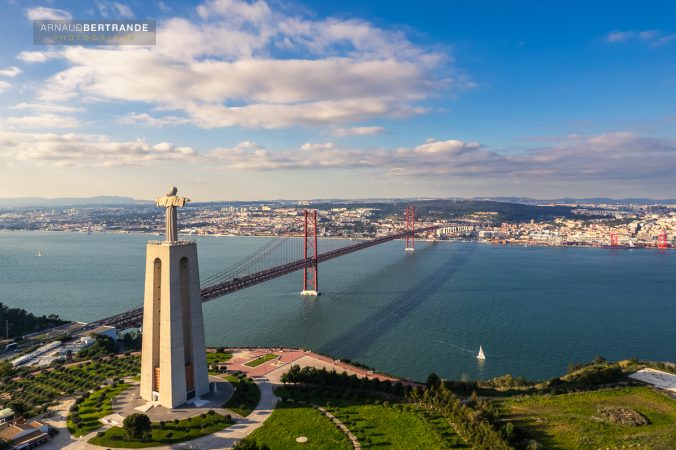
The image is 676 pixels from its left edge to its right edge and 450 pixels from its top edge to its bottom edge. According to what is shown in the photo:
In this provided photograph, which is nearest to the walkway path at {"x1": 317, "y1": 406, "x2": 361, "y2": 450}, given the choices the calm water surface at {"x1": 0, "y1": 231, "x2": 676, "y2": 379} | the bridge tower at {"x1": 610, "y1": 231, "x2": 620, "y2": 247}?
the calm water surface at {"x1": 0, "y1": 231, "x2": 676, "y2": 379}

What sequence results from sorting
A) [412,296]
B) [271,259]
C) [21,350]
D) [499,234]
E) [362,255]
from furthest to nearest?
1. [499,234]
2. [362,255]
3. [271,259]
4. [412,296]
5. [21,350]

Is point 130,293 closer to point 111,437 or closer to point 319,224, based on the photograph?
point 111,437

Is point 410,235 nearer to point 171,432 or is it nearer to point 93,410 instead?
point 93,410

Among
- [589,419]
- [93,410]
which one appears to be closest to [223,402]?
[93,410]

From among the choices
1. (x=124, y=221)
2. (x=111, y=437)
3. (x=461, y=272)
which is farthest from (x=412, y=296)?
(x=124, y=221)

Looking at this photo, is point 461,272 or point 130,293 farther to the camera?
point 461,272

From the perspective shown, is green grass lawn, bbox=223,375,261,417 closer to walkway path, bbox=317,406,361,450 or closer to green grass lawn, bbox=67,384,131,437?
walkway path, bbox=317,406,361,450

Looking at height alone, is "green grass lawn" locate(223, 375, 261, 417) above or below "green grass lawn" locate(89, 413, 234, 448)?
below
